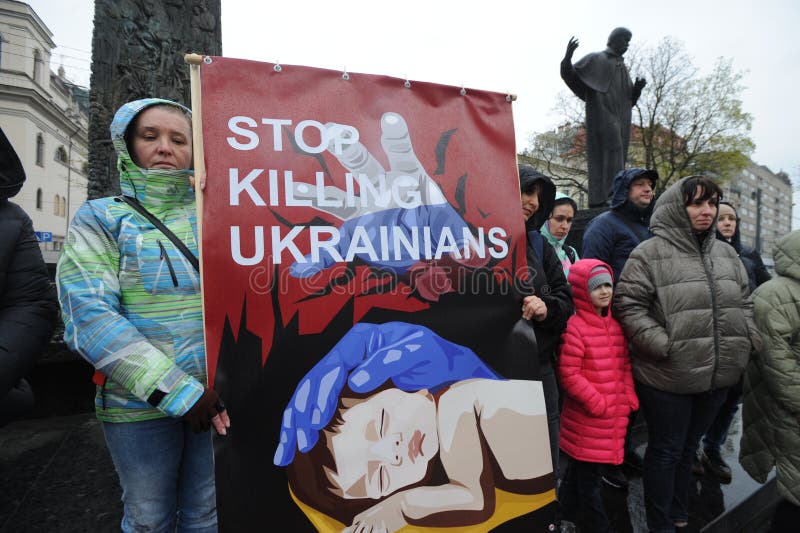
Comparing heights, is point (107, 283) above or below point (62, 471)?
above

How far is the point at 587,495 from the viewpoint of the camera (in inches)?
93.6

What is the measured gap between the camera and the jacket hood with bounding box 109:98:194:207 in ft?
5.15

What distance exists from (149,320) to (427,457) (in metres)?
1.11

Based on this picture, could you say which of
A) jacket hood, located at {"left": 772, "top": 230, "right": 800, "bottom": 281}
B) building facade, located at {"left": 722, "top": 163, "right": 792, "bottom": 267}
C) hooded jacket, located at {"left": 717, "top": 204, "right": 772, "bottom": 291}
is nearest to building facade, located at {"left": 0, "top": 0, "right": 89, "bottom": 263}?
hooded jacket, located at {"left": 717, "top": 204, "right": 772, "bottom": 291}

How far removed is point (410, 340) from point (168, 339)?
33.8 inches

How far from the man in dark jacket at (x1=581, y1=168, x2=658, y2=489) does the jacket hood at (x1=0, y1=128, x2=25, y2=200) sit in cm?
307

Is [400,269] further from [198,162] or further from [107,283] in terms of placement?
[107,283]

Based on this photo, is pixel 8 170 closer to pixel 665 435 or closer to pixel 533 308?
pixel 533 308

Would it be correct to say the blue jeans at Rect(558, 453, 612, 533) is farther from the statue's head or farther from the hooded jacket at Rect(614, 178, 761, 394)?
the statue's head

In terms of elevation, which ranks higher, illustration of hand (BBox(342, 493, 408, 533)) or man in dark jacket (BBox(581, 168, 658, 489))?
man in dark jacket (BBox(581, 168, 658, 489))

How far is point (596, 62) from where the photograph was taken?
23.0 ft

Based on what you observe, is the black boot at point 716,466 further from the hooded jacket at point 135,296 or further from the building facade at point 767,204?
the building facade at point 767,204

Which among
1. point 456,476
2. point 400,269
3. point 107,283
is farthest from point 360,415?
point 107,283

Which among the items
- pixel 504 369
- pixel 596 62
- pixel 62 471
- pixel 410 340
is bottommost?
pixel 62 471
